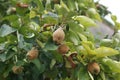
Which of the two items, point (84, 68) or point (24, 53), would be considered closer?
point (84, 68)

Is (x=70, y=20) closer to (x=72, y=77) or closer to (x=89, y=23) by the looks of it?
(x=89, y=23)

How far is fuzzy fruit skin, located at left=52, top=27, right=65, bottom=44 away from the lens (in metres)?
1.39

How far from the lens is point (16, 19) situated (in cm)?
155

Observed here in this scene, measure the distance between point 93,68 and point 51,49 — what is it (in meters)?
0.18

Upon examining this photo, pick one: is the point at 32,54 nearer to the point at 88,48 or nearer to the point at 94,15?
the point at 88,48

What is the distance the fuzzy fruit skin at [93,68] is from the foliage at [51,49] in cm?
2

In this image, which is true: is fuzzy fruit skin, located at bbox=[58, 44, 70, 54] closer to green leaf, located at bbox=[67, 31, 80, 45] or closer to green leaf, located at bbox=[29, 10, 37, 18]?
green leaf, located at bbox=[67, 31, 80, 45]

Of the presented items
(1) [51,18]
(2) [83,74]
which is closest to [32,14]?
(1) [51,18]

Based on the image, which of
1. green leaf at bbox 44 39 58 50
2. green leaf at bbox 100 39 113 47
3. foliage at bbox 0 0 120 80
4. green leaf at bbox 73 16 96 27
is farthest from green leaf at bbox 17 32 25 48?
green leaf at bbox 100 39 113 47

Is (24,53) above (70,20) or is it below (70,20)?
below

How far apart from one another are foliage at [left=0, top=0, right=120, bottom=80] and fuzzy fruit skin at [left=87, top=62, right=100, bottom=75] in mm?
18

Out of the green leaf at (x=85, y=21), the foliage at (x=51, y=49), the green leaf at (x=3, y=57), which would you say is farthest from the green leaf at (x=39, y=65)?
the green leaf at (x=85, y=21)

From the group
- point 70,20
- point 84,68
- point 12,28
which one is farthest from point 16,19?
point 84,68

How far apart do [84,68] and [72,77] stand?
0.29ft
